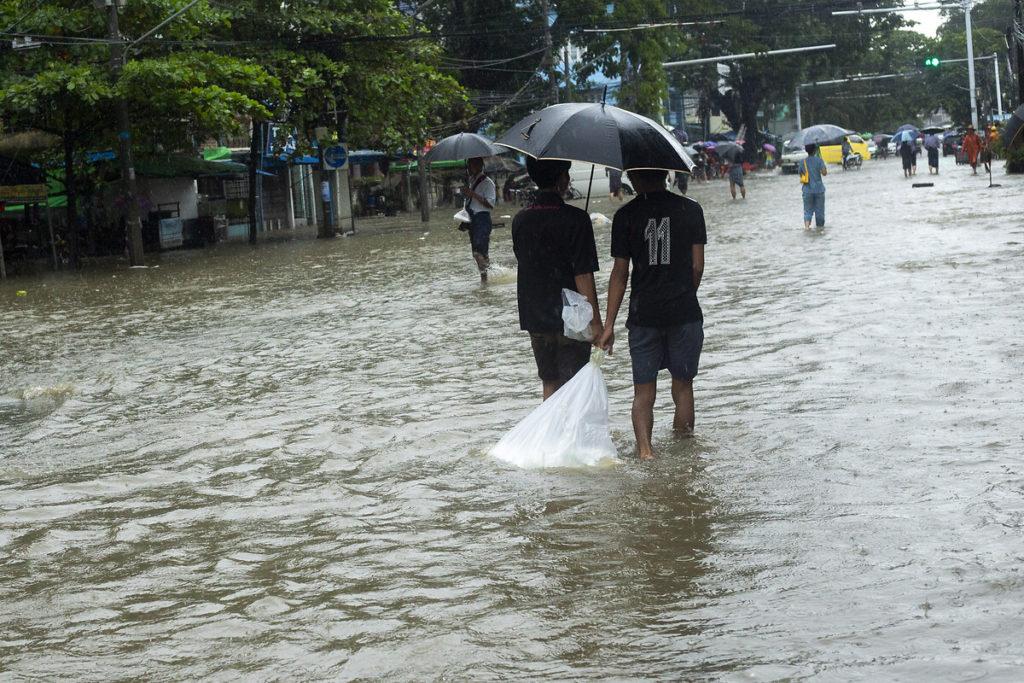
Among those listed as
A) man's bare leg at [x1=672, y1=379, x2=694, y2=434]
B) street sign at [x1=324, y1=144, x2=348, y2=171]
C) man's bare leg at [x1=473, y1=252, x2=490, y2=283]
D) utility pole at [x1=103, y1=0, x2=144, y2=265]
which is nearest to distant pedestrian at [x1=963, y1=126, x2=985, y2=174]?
street sign at [x1=324, y1=144, x2=348, y2=171]

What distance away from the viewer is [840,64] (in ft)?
222

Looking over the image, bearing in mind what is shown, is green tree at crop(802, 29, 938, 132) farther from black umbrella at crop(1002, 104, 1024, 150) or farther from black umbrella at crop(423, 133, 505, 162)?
black umbrella at crop(423, 133, 505, 162)

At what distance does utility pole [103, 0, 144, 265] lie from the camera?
2450 cm

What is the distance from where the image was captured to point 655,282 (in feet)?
21.2

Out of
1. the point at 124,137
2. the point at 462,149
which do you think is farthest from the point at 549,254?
the point at 124,137

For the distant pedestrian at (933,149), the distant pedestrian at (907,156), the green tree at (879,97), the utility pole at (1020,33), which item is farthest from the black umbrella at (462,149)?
the green tree at (879,97)

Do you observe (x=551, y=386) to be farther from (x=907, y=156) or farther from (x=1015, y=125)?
(x=907, y=156)

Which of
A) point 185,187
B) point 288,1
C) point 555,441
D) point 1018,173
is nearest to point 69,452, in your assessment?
point 555,441

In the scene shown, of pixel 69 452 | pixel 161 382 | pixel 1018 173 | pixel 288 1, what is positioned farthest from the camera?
pixel 1018 173

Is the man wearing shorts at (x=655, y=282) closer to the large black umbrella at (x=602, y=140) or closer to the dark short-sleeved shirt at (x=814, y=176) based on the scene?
the large black umbrella at (x=602, y=140)

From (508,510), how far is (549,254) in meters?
1.52

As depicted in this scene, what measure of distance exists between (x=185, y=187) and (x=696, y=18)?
2570cm

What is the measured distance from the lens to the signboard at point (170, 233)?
3438 cm

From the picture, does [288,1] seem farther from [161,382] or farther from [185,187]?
[161,382]
